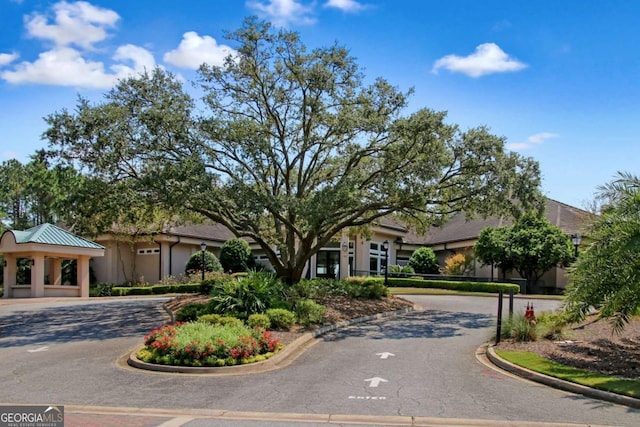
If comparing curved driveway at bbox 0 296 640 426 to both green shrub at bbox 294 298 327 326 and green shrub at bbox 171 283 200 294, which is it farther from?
green shrub at bbox 171 283 200 294

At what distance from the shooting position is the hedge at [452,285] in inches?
1270

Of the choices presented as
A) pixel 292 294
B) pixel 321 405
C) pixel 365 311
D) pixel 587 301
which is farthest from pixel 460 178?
pixel 321 405

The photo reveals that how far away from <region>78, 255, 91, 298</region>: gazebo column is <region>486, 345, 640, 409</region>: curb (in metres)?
27.6

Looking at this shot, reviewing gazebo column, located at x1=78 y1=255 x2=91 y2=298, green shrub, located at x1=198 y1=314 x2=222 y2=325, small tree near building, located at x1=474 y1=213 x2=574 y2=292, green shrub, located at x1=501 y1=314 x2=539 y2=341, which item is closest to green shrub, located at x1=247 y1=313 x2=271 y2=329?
green shrub, located at x1=198 y1=314 x2=222 y2=325

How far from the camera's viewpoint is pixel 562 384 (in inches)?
415

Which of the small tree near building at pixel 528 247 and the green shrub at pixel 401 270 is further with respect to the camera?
the green shrub at pixel 401 270

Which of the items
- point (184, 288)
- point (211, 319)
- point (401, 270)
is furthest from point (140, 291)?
point (211, 319)

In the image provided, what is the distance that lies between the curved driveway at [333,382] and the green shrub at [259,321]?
1631mm

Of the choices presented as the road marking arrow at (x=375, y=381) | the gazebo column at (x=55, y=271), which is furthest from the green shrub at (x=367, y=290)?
the gazebo column at (x=55, y=271)

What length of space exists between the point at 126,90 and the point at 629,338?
1740cm

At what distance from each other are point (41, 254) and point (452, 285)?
23689 mm

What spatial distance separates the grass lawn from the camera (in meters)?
9.98

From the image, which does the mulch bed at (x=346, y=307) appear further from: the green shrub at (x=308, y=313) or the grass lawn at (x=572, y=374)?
A: the grass lawn at (x=572, y=374)

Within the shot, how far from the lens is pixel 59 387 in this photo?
10.9m
